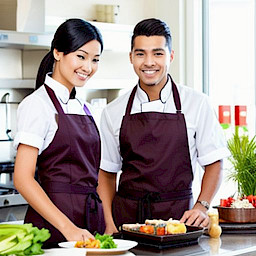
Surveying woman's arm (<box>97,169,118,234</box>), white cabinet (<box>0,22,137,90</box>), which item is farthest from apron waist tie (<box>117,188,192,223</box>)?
white cabinet (<box>0,22,137,90</box>)

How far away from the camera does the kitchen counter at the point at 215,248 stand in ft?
7.47

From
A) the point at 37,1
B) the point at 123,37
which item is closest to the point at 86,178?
the point at 37,1

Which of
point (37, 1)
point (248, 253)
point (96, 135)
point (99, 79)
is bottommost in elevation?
point (248, 253)

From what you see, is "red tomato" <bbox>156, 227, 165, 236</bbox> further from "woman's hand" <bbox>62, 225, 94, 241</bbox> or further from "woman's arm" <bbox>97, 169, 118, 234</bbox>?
"woman's arm" <bbox>97, 169, 118, 234</bbox>

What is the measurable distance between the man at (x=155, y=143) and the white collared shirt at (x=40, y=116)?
388mm

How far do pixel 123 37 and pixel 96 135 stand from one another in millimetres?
2466

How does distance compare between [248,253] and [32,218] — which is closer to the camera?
[248,253]

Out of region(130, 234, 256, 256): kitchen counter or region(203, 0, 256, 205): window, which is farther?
region(203, 0, 256, 205): window

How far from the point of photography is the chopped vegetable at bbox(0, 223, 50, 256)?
1.99 m

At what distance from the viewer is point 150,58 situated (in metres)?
2.95

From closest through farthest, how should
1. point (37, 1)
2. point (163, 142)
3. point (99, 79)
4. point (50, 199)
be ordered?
1. point (50, 199)
2. point (163, 142)
3. point (37, 1)
4. point (99, 79)

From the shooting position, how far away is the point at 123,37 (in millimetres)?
5203

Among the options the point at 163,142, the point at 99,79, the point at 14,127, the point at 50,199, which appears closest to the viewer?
the point at 50,199

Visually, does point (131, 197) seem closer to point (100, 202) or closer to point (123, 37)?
point (100, 202)
